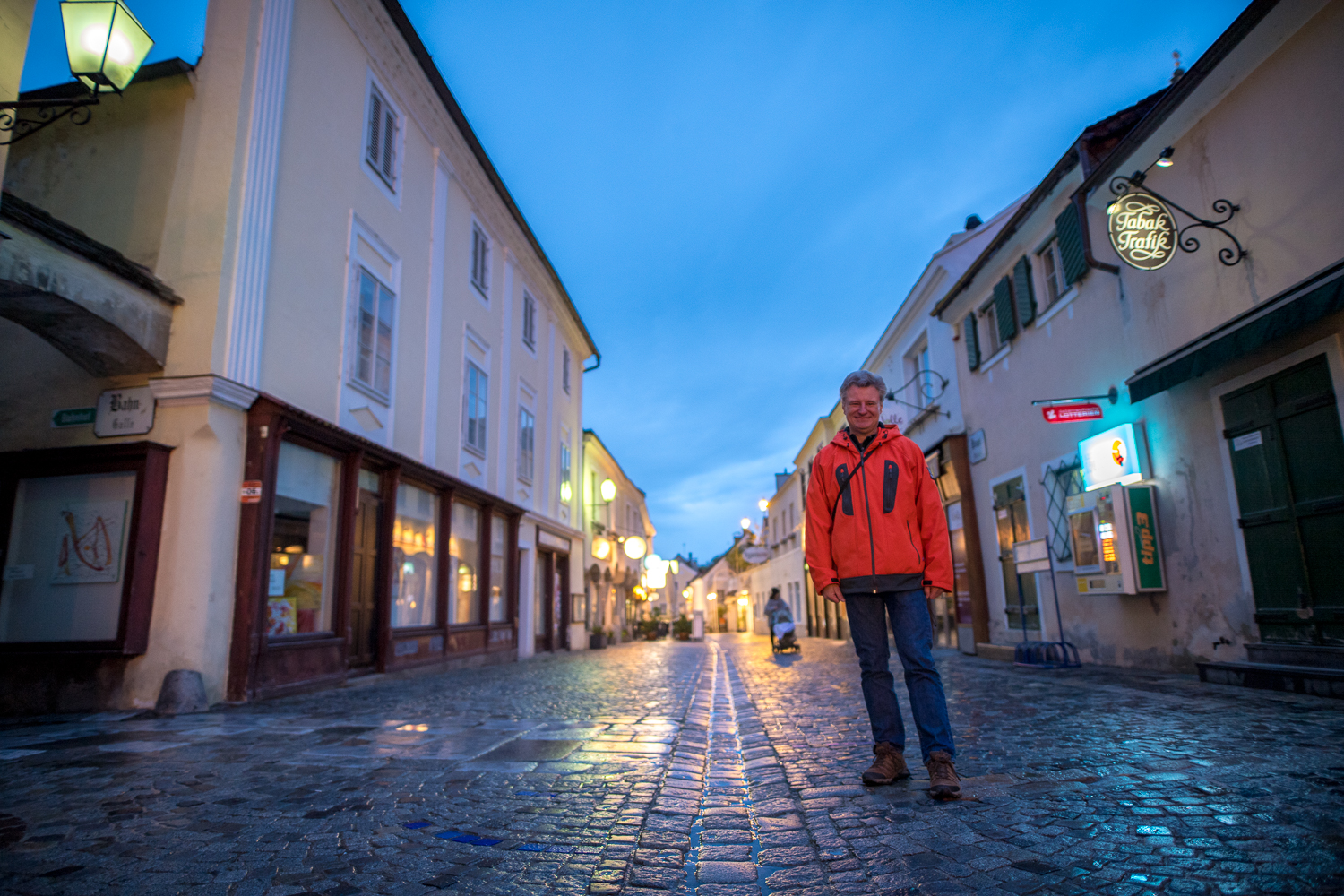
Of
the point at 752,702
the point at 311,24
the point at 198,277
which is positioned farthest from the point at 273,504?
the point at 311,24

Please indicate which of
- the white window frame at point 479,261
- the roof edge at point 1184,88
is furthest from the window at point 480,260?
the roof edge at point 1184,88

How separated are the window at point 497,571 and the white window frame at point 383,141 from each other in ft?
22.3

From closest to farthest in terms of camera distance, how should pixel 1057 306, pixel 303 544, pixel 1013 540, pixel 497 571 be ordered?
pixel 303 544 < pixel 1057 306 < pixel 1013 540 < pixel 497 571

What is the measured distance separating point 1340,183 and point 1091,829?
602 cm

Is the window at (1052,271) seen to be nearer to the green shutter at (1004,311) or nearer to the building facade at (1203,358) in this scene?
the building facade at (1203,358)

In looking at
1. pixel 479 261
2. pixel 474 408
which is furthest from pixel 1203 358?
pixel 479 261

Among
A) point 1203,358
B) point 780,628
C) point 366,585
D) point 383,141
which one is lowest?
point 780,628

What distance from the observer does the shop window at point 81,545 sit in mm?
7265

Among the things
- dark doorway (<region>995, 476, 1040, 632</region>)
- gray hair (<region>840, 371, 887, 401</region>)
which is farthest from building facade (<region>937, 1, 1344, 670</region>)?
gray hair (<region>840, 371, 887, 401</region>)

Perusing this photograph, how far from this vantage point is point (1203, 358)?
23.0ft

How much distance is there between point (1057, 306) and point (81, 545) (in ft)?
39.0

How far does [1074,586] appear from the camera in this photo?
10.6 metres

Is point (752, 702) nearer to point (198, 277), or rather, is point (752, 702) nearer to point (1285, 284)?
point (1285, 284)

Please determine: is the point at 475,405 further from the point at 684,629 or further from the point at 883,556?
the point at 684,629
